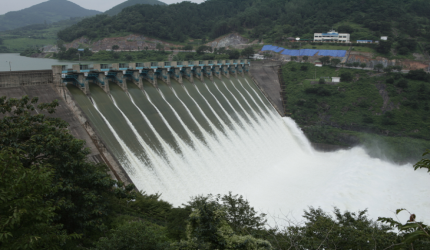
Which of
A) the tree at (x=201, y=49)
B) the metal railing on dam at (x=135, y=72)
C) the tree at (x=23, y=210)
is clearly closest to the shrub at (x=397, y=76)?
the metal railing on dam at (x=135, y=72)

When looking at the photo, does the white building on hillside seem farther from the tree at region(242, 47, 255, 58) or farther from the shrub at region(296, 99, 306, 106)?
the shrub at region(296, 99, 306, 106)

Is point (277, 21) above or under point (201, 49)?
above

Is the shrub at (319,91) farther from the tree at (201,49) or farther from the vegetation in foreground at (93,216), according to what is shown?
the vegetation in foreground at (93,216)

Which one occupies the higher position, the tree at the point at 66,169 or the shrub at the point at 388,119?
the tree at the point at 66,169

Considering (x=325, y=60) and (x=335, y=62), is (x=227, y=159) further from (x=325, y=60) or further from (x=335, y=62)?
(x=325, y=60)

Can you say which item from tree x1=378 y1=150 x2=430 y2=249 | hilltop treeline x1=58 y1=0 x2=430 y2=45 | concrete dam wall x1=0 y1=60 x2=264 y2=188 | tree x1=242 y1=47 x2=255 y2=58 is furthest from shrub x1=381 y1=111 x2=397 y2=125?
tree x1=378 y1=150 x2=430 y2=249

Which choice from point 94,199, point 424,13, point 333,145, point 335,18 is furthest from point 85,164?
point 424,13

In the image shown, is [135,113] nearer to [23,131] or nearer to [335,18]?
[23,131]

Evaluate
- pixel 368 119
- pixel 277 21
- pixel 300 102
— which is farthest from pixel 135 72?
pixel 277 21
